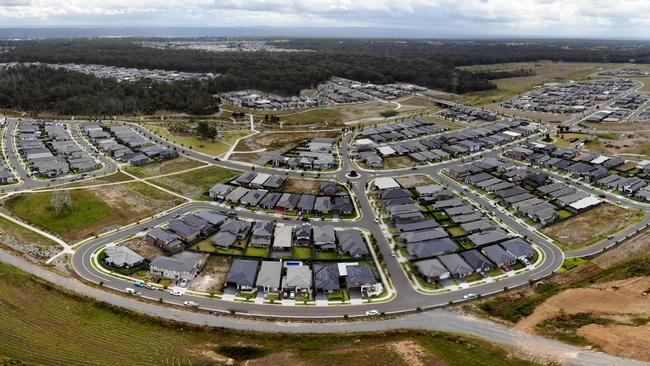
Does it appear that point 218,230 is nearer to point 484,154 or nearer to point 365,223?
point 365,223

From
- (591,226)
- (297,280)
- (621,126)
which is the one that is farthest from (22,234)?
(621,126)

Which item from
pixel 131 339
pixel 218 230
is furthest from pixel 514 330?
pixel 218 230

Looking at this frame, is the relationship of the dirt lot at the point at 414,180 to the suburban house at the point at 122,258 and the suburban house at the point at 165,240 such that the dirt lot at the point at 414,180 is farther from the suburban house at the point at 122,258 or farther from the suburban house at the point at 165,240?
the suburban house at the point at 122,258

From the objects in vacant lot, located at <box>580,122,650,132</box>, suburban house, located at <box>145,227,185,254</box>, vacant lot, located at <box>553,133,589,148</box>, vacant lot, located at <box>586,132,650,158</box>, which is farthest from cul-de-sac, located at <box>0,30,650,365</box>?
vacant lot, located at <box>580,122,650,132</box>

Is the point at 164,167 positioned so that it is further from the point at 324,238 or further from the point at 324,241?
the point at 324,241

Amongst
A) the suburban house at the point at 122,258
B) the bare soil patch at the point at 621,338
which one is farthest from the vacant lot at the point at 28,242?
the bare soil patch at the point at 621,338
